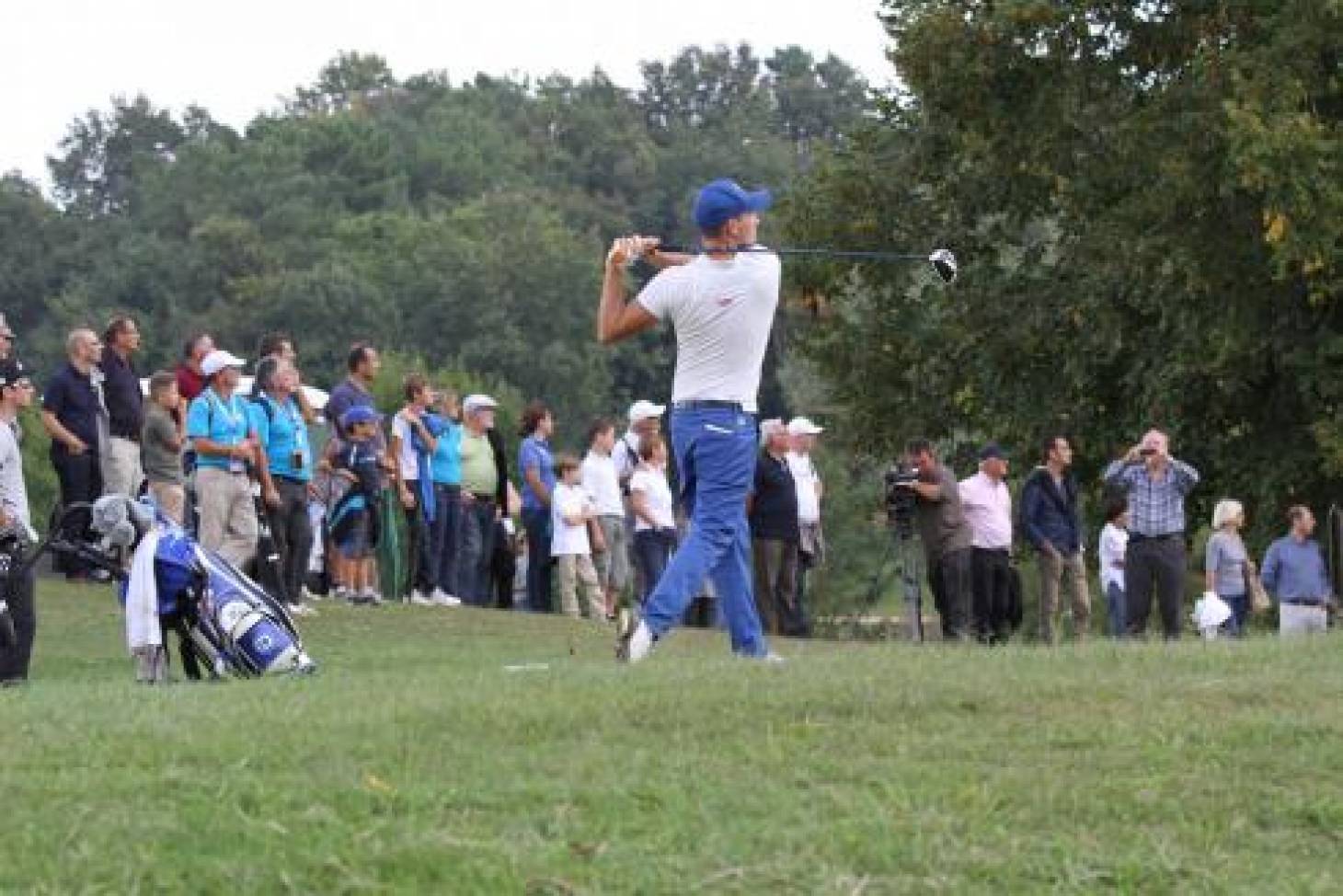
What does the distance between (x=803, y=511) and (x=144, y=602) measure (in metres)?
11.4

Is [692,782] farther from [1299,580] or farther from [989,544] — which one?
[1299,580]

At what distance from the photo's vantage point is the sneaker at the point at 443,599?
24.6 metres

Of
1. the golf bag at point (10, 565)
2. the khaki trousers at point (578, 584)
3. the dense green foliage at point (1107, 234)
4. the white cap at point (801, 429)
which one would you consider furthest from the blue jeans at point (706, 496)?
the dense green foliage at point (1107, 234)

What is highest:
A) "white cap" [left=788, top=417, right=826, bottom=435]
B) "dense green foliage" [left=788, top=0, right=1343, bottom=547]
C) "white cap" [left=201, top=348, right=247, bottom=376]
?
"dense green foliage" [left=788, top=0, right=1343, bottom=547]

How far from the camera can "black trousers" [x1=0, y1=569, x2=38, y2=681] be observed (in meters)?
16.2

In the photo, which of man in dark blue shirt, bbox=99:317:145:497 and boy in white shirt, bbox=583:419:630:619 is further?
boy in white shirt, bbox=583:419:630:619

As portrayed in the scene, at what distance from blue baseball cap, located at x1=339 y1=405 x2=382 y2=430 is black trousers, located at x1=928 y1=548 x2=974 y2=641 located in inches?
188

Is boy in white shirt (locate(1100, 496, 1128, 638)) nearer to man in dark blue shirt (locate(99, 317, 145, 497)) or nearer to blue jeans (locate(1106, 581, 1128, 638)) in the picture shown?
blue jeans (locate(1106, 581, 1128, 638))

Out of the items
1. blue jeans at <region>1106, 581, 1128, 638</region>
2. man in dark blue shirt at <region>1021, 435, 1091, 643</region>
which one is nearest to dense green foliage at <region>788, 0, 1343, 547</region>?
blue jeans at <region>1106, 581, 1128, 638</region>

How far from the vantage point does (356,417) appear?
23.4 meters

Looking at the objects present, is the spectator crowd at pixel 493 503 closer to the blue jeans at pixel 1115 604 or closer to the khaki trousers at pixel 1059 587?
the khaki trousers at pixel 1059 587

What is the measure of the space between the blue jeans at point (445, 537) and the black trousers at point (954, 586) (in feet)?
13.0

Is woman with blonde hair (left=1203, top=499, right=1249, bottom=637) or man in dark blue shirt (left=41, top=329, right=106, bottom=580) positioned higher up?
man in dark blue shirt (left=41, top=329, right=106, bottom=580)

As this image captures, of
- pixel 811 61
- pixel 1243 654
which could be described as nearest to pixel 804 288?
pixel 1243 654
